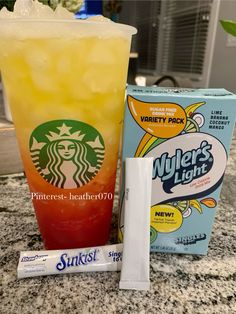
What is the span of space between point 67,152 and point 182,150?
14cm

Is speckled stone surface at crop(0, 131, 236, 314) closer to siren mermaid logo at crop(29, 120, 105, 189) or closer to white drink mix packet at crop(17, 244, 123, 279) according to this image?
white drink mix packet at crop(17, 244, 123, 279)

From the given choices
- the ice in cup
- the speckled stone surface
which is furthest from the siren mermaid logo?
the speckled stone surface

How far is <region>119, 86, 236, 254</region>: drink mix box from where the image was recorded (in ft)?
1.05

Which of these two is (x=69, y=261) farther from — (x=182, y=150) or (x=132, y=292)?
(x=182, y=150)

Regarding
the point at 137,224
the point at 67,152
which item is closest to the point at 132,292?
the point at 137,224

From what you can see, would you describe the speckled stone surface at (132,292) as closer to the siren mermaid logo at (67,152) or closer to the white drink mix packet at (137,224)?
the white drink mix packet at (137,224)

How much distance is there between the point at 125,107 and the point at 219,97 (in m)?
0.11

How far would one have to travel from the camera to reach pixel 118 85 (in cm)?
33

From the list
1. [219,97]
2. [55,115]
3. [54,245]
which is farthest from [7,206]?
[219,97]

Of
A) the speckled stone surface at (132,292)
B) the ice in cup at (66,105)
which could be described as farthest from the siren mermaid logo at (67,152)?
the speckled stone surface at (132,292)

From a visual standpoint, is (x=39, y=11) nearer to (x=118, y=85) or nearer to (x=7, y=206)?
(x=118, y=85)

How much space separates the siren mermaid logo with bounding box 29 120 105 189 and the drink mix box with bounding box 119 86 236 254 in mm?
39

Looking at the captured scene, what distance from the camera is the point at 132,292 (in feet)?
1.06

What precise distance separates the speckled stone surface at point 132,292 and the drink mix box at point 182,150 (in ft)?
0.11
